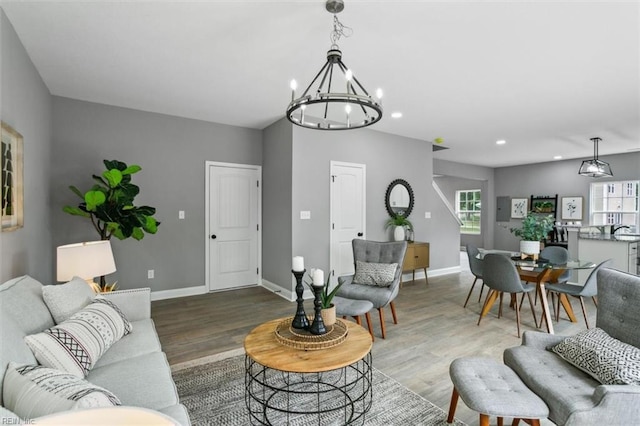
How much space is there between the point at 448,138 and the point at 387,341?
13.8 feet

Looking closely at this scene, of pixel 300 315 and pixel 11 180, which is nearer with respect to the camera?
pixel 300 315


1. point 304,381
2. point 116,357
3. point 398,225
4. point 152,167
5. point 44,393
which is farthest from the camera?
point 398,225

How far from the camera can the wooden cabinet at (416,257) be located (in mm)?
5445

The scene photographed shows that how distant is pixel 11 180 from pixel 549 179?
10.4m

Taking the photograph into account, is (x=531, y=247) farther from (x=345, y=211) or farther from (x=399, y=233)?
(x=345, y=211)

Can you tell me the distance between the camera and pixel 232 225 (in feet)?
16.9

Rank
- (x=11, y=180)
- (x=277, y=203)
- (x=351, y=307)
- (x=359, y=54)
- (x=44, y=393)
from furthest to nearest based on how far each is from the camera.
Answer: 1. (x=277, y=203)
2. (x=351, y=307)
3. (x=359, y=54)
4. (x=11, y=180)
5. (x=44, y=393)

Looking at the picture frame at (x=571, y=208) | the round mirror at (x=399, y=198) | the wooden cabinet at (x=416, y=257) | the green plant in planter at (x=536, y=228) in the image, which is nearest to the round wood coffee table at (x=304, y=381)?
the green plant in planter at (x=536, y=228)

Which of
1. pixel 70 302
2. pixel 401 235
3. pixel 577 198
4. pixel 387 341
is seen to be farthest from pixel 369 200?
pixel 577 198

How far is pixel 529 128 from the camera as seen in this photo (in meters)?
5.19

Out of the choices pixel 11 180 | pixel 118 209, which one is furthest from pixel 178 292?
pixel 11 180

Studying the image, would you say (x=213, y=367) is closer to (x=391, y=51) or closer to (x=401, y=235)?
(x=391, y=51)

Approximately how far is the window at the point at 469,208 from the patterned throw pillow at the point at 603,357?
8.90m

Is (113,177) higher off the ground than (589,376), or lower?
higher
